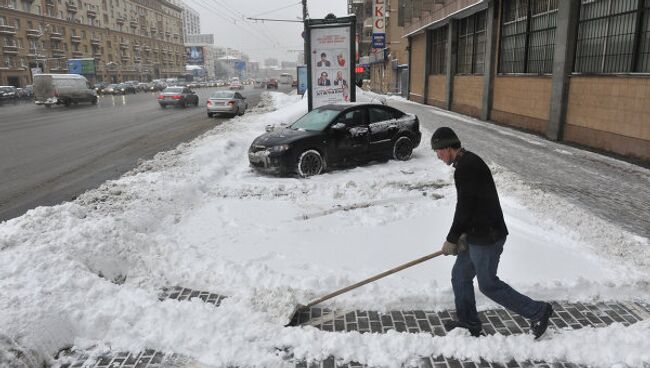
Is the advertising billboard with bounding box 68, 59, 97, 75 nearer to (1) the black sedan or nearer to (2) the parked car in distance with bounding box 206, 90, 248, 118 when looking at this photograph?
(2) the parked car in distance with bounding box 206, 90, 248, 118

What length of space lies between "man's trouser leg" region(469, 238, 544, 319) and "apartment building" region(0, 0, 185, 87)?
6801cm

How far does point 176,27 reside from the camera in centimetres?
13675

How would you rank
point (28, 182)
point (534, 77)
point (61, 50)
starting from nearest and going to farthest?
1. point (28, 182)
2. point (534, 77)
3. point (61, 50)

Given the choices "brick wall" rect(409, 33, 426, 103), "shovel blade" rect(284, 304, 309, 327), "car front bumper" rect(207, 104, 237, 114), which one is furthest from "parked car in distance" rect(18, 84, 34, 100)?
"shovel blade" rect(284, 304, 309, 327)

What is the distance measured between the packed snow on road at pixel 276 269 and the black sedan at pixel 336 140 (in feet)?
3.44

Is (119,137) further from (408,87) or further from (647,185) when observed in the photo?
(408,87)

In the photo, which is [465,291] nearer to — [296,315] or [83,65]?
[296,315]

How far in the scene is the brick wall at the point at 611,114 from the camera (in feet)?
33.9

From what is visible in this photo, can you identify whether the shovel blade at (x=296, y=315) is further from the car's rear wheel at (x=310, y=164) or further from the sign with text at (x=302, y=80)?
the sign with text at (x=302, y=80)

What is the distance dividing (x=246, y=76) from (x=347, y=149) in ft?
599

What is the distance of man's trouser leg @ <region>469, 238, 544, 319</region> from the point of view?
360 cm

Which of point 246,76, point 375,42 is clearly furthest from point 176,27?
point 375,42

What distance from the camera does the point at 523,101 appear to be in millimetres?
15805

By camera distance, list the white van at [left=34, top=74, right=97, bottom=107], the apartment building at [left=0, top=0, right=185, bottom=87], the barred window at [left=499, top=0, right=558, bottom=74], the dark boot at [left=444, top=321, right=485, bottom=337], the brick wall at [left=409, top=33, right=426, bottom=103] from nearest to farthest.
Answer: the dark boot at [left=444, top=321, right=485, bottom=337], the barred window at [left=499, top=0, right=558, bottom=74], the brick wall at [left=409, top=33, right=426, bottom=103], the white van at [left=34, top=74, right=97, bottom=107], the apartment building at [left=0, top=0, right=185, bottom=87]
